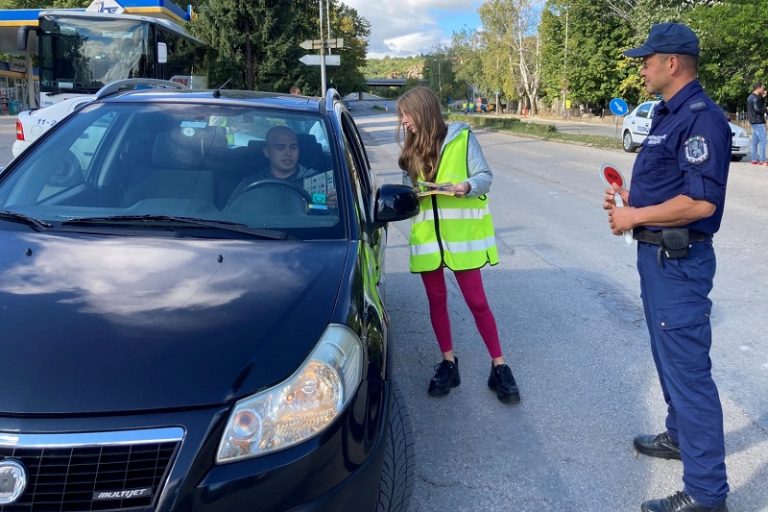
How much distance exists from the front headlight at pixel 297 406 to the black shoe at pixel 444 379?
1.87 meters

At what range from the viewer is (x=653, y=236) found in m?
2.71

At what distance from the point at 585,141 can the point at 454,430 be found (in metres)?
23.6

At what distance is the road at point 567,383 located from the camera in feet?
9.77

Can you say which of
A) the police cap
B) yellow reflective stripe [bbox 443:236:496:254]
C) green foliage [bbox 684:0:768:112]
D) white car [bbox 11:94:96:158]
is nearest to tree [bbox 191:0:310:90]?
green foliage [bbox 684:0:768:112]

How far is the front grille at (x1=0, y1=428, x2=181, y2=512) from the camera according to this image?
66.1 inches

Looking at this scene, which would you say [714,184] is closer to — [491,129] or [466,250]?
[466,250]

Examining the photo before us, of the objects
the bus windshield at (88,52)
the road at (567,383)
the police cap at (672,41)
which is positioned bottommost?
the road at (567,383)

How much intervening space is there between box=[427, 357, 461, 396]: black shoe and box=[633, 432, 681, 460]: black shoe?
1131mm

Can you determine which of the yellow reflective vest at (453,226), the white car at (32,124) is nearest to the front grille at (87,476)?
the yellow reflective vest at (453,226)

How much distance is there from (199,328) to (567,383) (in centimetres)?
272

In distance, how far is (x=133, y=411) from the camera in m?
1.76

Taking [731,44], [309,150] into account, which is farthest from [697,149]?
[731,44]

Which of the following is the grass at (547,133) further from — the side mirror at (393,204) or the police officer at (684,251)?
the police officer at (684,251)

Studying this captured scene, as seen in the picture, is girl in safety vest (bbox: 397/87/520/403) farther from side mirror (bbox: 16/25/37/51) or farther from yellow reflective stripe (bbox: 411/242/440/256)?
side mirror (bbox: 16/25/37/51)
